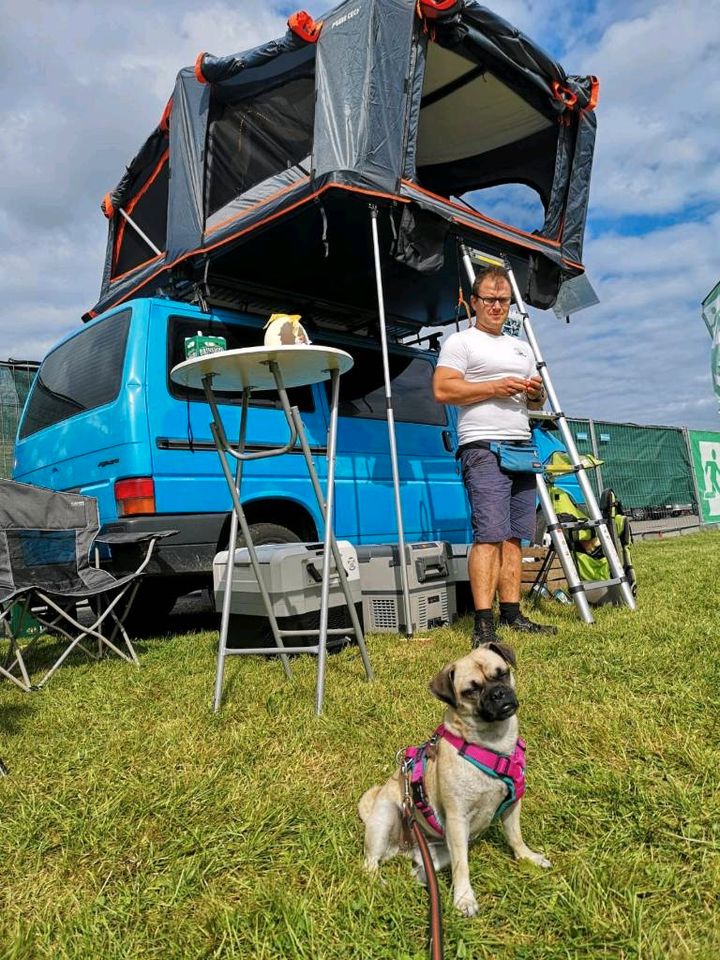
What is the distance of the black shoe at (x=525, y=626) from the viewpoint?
3412 mm

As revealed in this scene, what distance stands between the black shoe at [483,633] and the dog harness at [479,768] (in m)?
1.65

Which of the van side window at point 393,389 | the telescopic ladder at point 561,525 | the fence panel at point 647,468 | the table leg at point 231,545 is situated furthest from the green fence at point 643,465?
the table leg at point 231,545

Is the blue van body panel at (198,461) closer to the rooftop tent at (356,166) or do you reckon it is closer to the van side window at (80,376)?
the van side window at (80,376)

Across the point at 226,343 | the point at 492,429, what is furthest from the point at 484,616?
the point at 226,343

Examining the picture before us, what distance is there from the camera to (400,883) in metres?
1.41

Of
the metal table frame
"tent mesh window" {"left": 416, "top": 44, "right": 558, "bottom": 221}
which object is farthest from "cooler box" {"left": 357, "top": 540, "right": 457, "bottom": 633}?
"tent mesh window" {"left": 416, "top": 44, "right": 558, "bottom": 221}

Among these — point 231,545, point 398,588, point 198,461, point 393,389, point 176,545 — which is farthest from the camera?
point 393,389

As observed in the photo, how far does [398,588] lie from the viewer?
3.74 meters

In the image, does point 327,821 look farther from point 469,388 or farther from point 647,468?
point 647,468

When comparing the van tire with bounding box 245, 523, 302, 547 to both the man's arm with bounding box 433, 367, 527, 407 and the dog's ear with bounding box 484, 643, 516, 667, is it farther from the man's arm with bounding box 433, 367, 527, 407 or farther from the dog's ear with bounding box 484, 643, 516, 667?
the dog's ear with bounding box 484, 643, 516, 667

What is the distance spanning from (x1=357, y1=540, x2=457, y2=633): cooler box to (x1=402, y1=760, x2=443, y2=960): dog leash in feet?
7.14

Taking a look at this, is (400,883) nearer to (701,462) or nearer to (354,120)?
(354,120)

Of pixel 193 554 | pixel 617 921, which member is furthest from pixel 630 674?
pixel 193 554

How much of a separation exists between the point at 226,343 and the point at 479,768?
10.4 ft
